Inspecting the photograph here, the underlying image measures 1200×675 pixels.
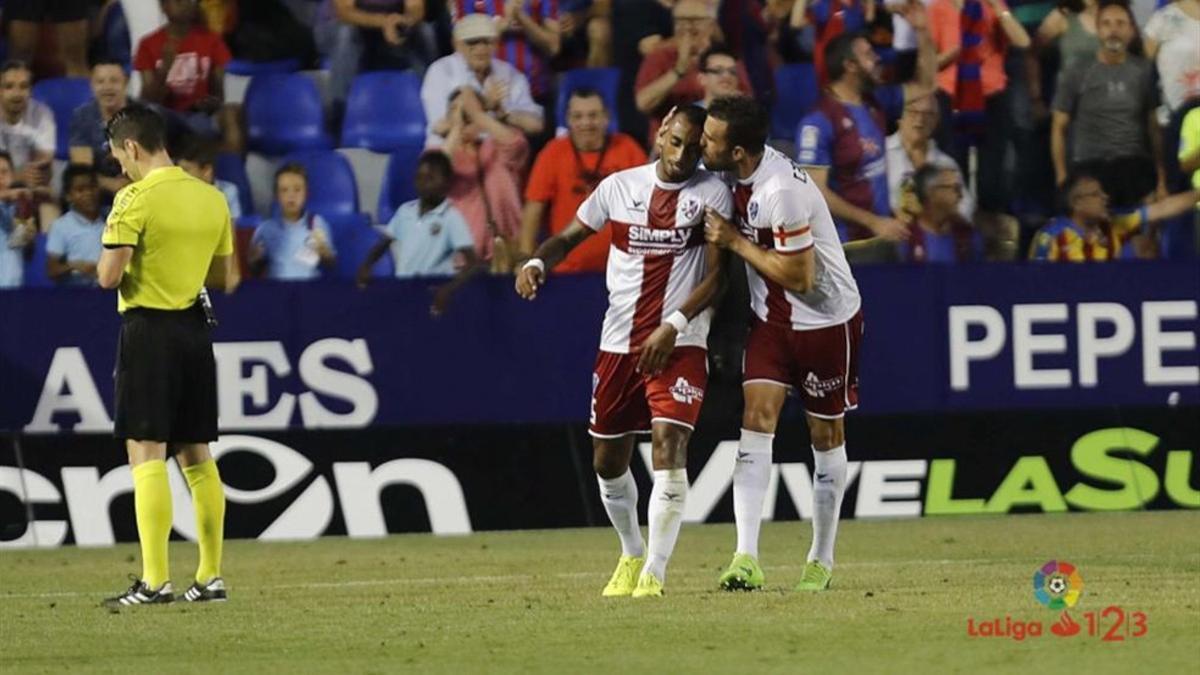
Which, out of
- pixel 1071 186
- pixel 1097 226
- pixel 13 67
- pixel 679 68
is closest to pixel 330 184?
pixel 13 67

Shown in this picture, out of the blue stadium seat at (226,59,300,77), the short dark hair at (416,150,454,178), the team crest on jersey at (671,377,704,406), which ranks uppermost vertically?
the blue stadium seat at (226,59,300,77)

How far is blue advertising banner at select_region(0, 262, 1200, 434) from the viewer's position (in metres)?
15.0

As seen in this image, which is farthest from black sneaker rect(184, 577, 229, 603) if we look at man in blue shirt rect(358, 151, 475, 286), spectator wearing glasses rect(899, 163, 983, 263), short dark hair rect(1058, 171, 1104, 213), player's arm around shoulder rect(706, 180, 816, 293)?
short dark hair rect(1058, 171, 1104, 213)

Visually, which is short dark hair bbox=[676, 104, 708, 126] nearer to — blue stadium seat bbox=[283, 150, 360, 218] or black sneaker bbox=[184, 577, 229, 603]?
black sneaker bbox=[184, 577, 229, 603]

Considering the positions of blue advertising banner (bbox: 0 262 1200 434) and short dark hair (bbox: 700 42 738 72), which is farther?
short dark hair (bbox: 700 42 738 72)

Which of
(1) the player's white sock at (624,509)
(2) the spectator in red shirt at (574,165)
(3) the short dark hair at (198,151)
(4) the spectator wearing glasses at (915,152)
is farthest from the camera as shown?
(4) the spectator wearing glasses at (915,152)

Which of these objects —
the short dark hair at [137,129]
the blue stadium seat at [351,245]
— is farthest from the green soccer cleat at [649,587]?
the blue stadium seat at [351,245]

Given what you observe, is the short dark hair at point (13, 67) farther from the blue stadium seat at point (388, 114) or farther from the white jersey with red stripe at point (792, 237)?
the white jersey with red stripe at point (792, 237)

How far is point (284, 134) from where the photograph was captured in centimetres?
1658

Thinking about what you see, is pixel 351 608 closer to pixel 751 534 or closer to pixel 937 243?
pixel 751 534

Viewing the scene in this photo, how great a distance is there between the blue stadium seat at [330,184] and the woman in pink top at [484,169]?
732 mm

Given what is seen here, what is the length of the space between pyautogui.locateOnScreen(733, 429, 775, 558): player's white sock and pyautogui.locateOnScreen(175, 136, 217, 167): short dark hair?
6.39 metres

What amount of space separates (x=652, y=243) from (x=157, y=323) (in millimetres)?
2119

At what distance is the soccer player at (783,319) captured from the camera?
9867 millimetres
